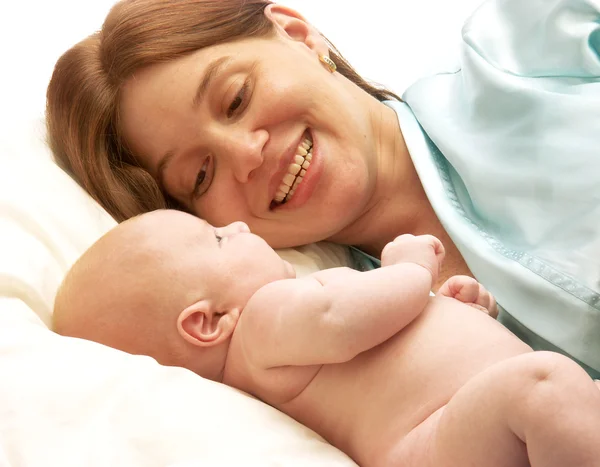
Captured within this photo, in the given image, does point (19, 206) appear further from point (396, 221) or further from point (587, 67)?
point (587, 67)

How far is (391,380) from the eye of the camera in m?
0.90

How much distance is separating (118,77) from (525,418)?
108cm

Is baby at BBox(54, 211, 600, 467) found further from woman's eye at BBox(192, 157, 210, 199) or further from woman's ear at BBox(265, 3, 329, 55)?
woman's ear at BBox(265, 3, 329, 55)

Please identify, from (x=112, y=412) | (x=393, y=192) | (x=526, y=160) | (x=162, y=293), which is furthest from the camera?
(x=393, y=192)

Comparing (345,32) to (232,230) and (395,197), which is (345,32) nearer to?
(395,197)

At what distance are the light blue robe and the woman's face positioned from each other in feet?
0.63

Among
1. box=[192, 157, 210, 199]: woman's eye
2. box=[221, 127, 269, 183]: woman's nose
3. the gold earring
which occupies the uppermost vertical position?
the gold earring

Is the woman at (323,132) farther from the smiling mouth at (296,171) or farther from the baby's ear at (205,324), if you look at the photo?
the baby's ear at (205,324)

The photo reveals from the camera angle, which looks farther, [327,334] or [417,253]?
[417,253]

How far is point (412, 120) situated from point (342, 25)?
84 cm

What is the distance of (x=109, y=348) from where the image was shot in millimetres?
923

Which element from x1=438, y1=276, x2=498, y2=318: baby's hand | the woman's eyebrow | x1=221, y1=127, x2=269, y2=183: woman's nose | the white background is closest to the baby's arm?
x1=438, y1=276, x2=498, y2=318: baby's hand

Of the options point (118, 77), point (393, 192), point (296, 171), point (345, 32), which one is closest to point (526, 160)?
point (393, 192)

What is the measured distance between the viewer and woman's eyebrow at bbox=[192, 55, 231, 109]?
1.35 m
